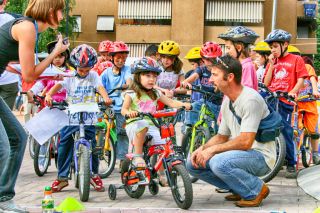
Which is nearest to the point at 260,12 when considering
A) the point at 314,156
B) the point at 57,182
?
the point at 314,156

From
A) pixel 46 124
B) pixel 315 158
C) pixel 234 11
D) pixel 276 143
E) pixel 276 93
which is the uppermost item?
pixel 234 11

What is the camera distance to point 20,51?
7113mm

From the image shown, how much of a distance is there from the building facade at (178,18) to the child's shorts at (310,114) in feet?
118

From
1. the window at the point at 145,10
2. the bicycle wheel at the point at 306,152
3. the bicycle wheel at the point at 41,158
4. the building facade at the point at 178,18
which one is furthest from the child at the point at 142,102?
the window at the point at 145,10

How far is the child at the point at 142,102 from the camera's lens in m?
9.05

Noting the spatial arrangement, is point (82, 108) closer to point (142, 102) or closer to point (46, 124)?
point (46, 124)

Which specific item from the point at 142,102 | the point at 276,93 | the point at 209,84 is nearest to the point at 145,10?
the point at 209,84

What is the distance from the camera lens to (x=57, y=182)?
32.3 ft

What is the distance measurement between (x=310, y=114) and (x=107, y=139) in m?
3.22

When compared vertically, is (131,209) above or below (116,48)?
Result: below

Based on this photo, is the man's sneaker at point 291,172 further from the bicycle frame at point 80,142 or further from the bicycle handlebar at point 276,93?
the bicycle frame at point 80,142

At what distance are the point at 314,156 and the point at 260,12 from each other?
126ft

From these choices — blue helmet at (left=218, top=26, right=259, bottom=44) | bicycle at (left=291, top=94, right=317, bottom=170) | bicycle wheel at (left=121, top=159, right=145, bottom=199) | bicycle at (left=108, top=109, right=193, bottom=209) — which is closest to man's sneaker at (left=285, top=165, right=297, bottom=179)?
bicycle at (left=291, top=94, right=317, bottom=170)

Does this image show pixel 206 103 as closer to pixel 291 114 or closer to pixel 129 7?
pixel 291 114
